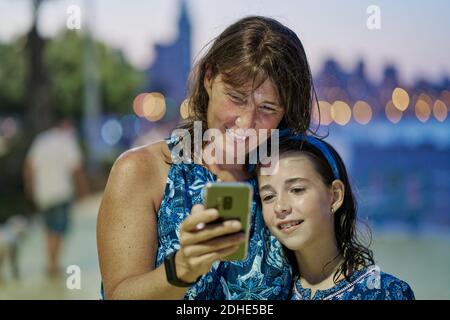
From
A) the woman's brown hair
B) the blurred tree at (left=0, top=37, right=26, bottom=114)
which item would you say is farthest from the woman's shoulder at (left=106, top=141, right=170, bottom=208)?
the blurred tree at (left=0, top=37, right=26, bottom=114)

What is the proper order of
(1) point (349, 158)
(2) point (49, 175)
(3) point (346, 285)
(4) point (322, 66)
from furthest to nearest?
(1) point (349, 158) → (4) point (322, 66) → (2) point (49, 175) → (3) point (346, 285)

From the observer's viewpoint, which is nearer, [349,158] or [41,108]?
[349,158]

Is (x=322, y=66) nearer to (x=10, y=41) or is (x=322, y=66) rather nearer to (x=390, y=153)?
(x=390, y=153)

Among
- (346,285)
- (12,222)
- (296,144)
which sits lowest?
(12,222)

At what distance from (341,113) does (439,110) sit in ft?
5.00

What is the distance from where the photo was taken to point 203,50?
2.42 metres

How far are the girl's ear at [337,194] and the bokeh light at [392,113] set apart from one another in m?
8.24

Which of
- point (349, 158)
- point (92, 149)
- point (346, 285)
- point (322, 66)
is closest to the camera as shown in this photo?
point (346, 285)

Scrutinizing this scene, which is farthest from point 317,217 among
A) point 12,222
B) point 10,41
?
point 10,41

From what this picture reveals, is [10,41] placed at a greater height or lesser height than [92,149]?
greater

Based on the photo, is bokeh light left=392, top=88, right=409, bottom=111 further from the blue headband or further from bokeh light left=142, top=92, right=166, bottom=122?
the blue headband

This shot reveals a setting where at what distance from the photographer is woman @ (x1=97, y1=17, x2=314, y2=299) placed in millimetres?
2066

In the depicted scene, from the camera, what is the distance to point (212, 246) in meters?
1.73
